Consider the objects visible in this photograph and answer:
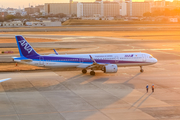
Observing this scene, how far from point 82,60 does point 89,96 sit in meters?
14.7

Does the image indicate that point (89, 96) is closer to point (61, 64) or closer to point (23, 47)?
point (61, 64)

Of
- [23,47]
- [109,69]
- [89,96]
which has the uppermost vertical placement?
[23,47]

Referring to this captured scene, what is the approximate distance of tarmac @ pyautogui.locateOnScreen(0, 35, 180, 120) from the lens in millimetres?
30625

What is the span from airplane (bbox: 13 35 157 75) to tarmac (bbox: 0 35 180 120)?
186 centimetres

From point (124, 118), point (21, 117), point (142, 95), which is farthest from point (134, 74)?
point (21, 117)

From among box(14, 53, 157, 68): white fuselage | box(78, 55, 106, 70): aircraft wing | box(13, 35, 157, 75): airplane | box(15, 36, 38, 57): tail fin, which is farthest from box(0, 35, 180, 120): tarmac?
box(15, 36, 38, 57): tail fin

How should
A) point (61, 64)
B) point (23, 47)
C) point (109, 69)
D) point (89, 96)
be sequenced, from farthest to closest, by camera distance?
point (61, 64) → point (109, 69) → point (23, 47) → point (89, 96)

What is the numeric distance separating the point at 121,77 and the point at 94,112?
1978 centimetres

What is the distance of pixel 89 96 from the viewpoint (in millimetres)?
37875

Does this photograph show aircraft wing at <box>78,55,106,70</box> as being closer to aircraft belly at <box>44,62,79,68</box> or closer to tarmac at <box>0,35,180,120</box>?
aircraft belly at <box>44,62,79,68</box>

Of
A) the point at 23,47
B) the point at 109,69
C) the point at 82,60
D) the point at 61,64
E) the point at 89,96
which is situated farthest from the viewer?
the point at 82,60

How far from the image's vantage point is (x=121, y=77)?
50.3 m

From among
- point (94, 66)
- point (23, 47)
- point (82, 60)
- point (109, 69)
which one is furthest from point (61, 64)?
point (109, 69)

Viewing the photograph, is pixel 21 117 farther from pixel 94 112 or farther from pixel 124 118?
pixel 124 118
